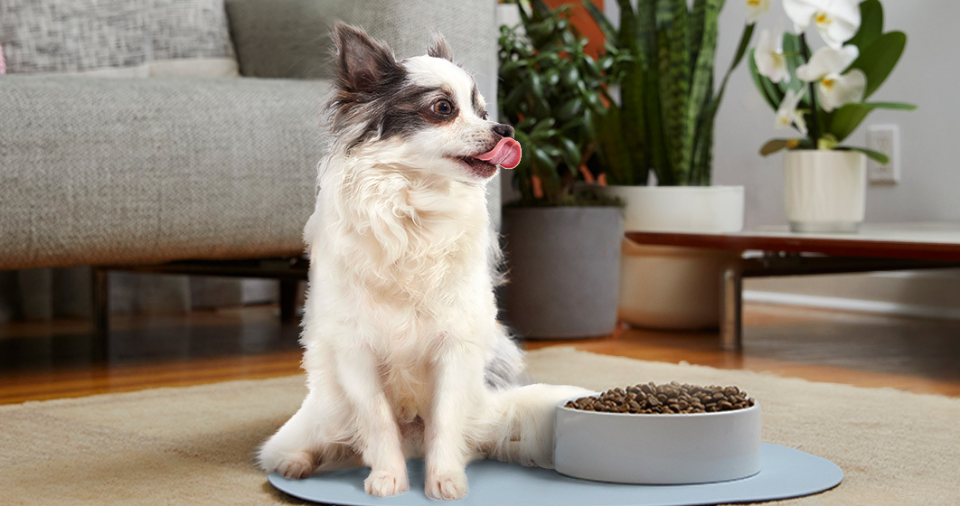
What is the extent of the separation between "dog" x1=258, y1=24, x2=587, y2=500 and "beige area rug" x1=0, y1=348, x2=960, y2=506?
16cm

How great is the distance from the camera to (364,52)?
0.98 metres

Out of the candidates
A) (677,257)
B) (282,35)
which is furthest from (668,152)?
(282,35)

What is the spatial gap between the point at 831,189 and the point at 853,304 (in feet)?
3.42

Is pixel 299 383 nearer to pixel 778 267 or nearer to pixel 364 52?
pixel 364 52

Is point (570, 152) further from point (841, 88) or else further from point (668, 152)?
point (841, 88)

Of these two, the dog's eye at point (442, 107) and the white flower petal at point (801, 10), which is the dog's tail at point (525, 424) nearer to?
the dog's eye at point (442, 107)

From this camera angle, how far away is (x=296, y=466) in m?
1.08

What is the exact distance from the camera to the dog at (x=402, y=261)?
970 millimetres

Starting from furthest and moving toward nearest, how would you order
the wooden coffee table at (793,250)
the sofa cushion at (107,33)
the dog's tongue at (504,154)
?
the sofa cushion at (107,33)
the wooden coffee table at (793,250)
the dog's tongue at (504,154)

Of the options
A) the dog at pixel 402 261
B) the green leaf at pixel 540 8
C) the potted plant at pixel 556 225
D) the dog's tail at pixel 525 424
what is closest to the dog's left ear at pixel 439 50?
the dog at pixel 402 261

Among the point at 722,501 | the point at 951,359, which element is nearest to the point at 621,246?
the point at 951,359

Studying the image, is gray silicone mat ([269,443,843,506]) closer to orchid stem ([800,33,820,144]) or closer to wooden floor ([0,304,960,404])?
wooden floor ([0,304,960,404])

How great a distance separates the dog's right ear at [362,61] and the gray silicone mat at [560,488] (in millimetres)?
424

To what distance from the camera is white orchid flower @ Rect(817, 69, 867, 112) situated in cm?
228
